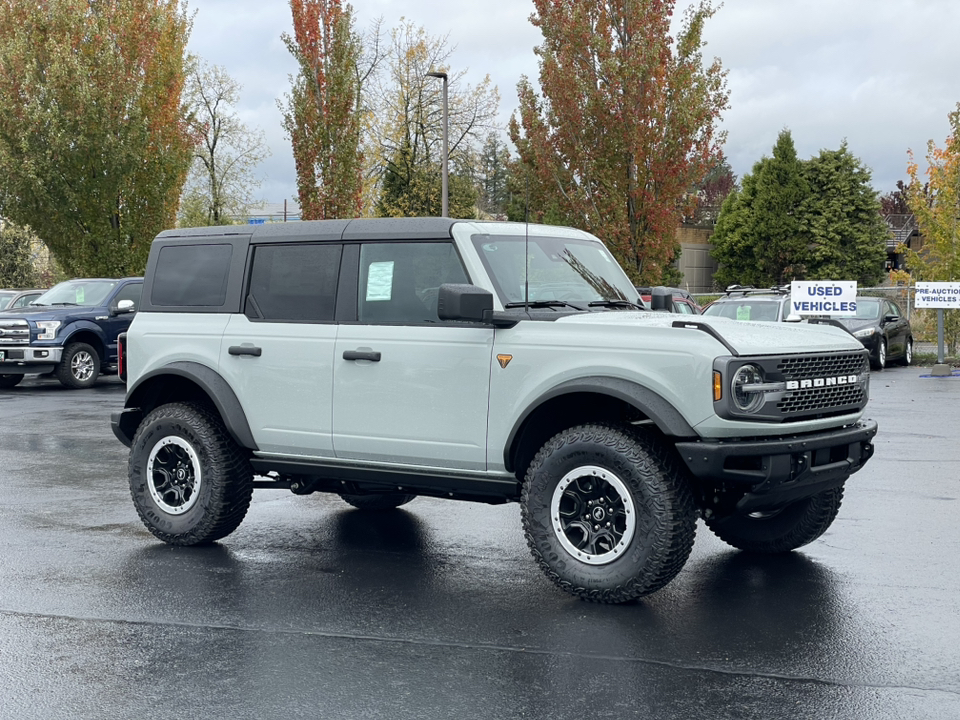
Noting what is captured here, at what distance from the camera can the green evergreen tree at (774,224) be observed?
48.8 m

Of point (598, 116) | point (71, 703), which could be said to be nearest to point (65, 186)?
point (598, 116)

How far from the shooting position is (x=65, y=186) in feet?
97.3

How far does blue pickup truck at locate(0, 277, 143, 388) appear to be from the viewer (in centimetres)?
2011

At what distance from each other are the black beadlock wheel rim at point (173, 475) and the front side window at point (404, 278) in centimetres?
157

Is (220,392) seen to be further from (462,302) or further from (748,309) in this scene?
(748,309)

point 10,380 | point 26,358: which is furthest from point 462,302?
point 10,380

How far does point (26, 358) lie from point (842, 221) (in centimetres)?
3629

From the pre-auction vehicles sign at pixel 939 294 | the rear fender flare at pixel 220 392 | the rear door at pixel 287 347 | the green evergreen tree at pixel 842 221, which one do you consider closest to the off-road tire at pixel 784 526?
the rear door at pixel 287 347

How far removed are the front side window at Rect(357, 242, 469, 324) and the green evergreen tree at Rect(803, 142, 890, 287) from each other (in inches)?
1703

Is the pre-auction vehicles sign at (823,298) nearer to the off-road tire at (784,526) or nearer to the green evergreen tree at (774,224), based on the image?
the off-road tire at (784,526)

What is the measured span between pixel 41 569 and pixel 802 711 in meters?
4.49

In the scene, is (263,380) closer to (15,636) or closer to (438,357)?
(438,357)

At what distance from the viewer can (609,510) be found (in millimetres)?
6176

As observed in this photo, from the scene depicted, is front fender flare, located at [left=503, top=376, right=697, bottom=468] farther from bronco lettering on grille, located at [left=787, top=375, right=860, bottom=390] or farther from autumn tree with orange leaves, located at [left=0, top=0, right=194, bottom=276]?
autumn tree with orange leaves, located at [left=0, top=0, right=194, bottom=276]
